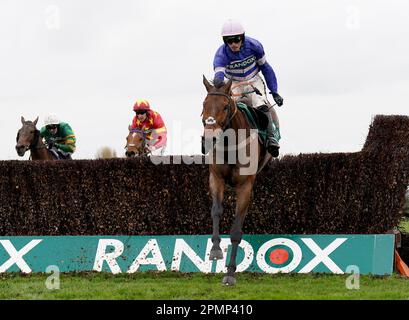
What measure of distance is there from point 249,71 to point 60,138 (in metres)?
5.59

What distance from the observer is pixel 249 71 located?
9.76m

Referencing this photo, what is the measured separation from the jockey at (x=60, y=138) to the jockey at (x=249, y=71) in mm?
5282

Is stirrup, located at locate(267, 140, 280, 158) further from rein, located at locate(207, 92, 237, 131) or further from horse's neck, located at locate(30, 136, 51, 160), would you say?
horse's neck, located at locate(30, 136, 51, 160)

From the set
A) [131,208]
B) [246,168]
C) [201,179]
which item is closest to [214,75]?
[246,168]

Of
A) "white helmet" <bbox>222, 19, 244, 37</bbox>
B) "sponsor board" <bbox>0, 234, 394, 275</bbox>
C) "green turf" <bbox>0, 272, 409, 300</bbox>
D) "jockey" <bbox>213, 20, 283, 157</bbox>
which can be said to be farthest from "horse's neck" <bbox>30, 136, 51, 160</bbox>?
"white helmet" <bbox>222, 19, 244, 37</bbox>

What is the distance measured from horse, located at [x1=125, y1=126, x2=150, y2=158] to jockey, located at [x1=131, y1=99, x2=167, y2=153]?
101 millimetres

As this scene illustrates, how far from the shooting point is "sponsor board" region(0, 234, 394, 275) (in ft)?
32.4

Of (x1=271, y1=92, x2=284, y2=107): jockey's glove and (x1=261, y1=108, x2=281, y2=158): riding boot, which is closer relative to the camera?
(x1=261, y1=108, x2=281, y2=158): riding boot

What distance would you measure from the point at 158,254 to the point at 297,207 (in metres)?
1.89

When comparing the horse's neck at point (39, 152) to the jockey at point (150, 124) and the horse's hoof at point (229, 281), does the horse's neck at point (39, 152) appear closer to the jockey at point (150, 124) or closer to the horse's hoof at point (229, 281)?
the jockey at point (150, 124)

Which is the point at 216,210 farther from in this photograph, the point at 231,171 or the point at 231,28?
the point at 231,28
